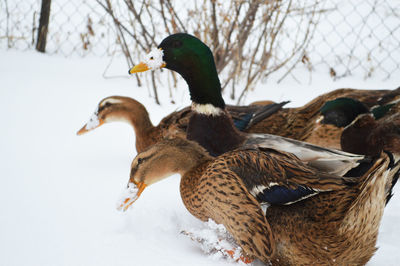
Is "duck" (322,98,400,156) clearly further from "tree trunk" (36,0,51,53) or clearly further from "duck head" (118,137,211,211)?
"tree trunk" (36,0,51,53)

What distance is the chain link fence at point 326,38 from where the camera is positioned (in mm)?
5539

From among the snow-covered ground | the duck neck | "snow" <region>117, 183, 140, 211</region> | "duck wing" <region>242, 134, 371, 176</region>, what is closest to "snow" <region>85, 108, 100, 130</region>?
the snow-covered ground

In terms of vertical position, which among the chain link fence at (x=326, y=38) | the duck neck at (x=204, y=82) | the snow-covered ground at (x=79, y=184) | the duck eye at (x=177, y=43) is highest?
the chain link fence at (x=326, y=38)

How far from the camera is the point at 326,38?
250 inches

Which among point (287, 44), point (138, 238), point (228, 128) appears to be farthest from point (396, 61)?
point (138, 238)

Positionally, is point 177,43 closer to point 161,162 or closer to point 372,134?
Result: point 161,162

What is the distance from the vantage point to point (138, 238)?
6.83 feet

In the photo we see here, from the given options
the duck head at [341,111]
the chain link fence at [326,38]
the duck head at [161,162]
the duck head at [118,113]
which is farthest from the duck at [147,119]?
the chain link fence at [326,38]

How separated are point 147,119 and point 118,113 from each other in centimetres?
26

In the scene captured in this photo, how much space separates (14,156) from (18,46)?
303 centimetres

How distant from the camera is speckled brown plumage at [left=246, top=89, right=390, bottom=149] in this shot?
3266 millimetres

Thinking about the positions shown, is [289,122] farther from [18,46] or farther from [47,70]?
[18,46]

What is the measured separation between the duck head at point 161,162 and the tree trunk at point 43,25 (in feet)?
11.9

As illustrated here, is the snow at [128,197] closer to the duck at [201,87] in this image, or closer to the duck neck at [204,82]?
the duck at [201,87]
